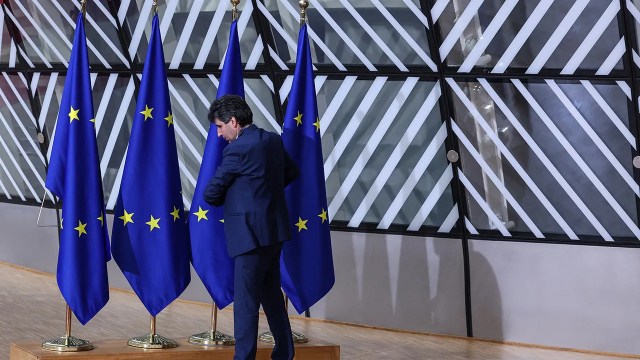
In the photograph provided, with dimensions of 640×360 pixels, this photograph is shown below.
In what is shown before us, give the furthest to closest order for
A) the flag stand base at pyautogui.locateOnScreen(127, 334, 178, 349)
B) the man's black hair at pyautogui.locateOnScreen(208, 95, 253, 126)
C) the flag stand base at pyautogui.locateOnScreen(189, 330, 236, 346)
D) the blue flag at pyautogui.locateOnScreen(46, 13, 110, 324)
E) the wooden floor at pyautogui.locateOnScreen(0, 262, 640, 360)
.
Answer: the wooden floor at pyautogui.locateOnScreen(0, 262, 640, 360)
the flag stand base at pyautogui.locateOnScreen(189, 330, 236, 346)
the flag stand base at pyautogui.locateOnScreen(127, 334, 178, 349)
the blue flag at pyautogui.locateOnScreen(46, 13, 110, 324)
the man's black hair at pyautogui.locateOnScreen(208, 95, 253, 126)

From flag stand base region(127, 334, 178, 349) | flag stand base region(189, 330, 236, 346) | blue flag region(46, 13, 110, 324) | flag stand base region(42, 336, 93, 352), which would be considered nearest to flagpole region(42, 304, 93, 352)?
flag stand base region(42, 336, 93, 352)

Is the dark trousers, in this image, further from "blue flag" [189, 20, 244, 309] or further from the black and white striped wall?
the black and white striped wall

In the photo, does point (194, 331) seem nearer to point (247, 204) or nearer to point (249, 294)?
point (249, 294)

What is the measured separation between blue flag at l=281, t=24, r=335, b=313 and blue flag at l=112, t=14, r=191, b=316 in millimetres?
1106

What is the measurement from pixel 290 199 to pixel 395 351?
86.0 inches

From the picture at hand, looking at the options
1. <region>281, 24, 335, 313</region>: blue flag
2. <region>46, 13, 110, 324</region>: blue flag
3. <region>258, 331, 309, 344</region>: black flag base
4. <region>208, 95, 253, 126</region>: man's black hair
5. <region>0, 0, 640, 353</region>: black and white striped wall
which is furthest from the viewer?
<region>0, 0, 640, 353</region>: black and white striped wall

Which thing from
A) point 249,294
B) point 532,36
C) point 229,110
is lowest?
point 249,294

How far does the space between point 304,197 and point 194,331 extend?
2486 mm

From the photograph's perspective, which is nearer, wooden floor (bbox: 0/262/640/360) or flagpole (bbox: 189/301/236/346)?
flagpole (bbox: 189/301/236/346)

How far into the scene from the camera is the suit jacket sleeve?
684 cm

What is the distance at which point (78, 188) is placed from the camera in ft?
23.5

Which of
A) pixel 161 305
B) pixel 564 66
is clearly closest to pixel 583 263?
pixel 564 66

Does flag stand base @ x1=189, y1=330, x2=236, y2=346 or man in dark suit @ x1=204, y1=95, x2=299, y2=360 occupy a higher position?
man in dark suit @ x1=204, y1=95, x2=299, y2=360

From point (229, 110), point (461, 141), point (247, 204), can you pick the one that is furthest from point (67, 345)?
point (461, 141)
